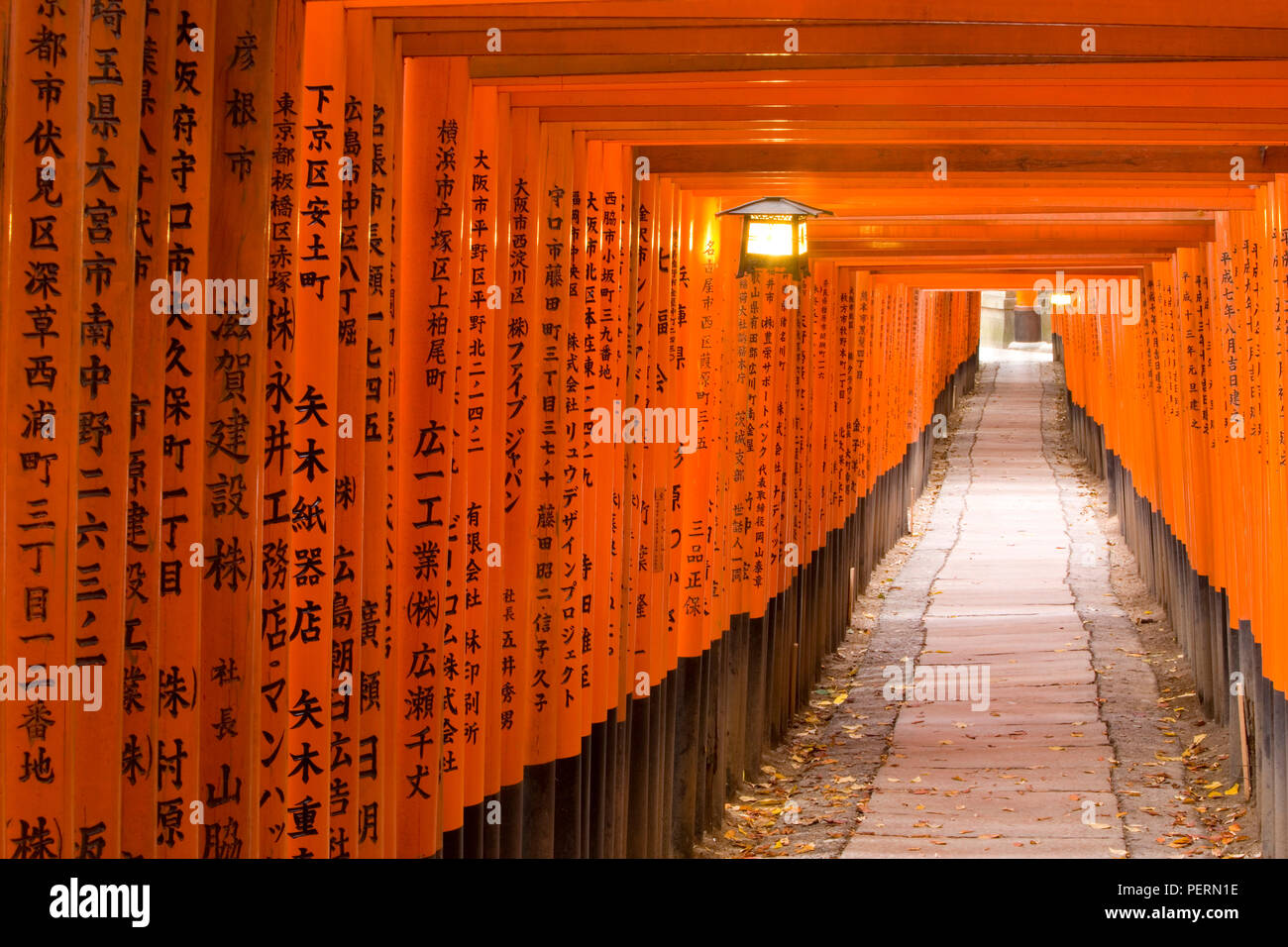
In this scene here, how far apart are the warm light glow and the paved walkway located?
11.4ft

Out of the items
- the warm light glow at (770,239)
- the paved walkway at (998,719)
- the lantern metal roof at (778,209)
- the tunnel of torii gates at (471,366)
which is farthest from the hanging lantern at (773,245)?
the paved walkway at (998,719)

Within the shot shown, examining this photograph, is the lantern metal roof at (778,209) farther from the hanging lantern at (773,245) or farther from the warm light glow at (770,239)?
the warm light glow at (770,239)

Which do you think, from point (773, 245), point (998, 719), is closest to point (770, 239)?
point (773, 245)

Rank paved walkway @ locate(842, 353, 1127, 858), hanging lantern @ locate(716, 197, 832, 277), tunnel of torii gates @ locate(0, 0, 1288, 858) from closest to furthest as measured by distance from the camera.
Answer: tunnel of torii gates @ locate(0, 0, 1288, 858)
hanging lantern @ locate(716, 197, 832, 277)
paved walkway @ locate(842, 353, 1127, 858)

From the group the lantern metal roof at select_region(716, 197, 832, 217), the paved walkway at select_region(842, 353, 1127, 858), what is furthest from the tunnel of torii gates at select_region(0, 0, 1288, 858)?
the paved walkway at select_region(842, 353, 1127, 858)

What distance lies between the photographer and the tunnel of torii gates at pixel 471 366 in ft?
9.91

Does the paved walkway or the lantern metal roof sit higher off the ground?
the lantern metal roof

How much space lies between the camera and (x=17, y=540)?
2912 mm

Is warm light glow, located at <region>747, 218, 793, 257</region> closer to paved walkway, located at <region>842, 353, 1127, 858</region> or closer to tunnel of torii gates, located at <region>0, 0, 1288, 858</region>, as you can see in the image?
tunnel of torii gates, located at <region>0, 0, 1288, 858</region>

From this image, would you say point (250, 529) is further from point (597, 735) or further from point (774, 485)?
point (774, 485)

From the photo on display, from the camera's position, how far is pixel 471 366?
5270 mm

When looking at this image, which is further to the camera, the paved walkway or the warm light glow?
the paved walkway

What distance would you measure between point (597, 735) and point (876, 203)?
4442mm

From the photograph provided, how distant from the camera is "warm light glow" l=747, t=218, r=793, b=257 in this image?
28.3ft
